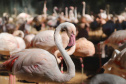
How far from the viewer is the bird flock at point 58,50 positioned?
1.53 metres

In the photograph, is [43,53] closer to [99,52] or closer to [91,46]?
[91,46]

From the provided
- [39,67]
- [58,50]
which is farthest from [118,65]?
[39,67]

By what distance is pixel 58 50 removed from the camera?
1978mm

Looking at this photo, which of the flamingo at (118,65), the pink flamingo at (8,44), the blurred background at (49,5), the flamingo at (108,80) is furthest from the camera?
the blurred background at (49,5)

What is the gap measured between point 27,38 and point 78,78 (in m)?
1.09

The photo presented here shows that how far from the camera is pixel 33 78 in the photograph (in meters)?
1.56

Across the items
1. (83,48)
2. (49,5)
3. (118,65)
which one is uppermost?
(49,5)

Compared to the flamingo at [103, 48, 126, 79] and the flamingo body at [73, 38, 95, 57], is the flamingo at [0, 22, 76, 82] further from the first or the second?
the flamingo body at [73, 38, 95, 57]

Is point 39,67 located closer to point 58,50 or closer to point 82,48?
point 58,50

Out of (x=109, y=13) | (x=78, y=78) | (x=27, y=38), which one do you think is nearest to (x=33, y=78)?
(x=78, y=78)

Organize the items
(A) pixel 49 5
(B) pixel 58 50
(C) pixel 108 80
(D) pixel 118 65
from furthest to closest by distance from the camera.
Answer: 1. (A) pixel 49 5
2. (B) pixel 58 50
3. (D) pixel 118 65
4. (C) pixel 108 80

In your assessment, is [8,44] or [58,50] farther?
[8,44]

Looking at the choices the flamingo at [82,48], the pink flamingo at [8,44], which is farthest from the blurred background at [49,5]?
the pink flamingo at [8,44]

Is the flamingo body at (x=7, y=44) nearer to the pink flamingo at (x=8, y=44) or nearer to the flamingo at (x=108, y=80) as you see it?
the pink flamingo at (x=8, y=44)
